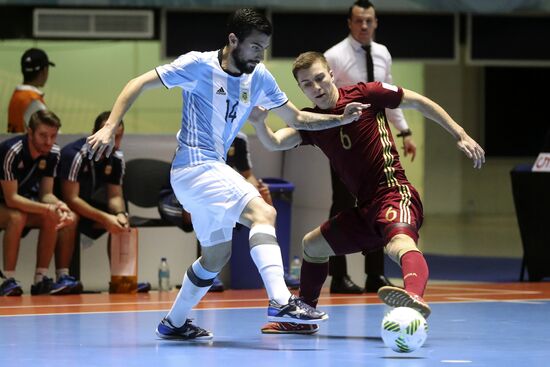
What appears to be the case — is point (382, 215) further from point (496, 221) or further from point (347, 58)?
point (496, 221)

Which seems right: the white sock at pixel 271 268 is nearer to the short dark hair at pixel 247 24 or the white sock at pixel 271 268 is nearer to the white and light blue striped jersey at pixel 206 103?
the white and light blue striped jersey at pixel 206 103

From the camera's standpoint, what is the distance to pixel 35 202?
417 inches

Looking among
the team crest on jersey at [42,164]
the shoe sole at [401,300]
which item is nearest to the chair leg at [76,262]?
the team crest on jersey at [42,164]

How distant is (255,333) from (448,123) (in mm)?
1645

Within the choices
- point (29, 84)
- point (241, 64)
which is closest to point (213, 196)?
point (241, 64)

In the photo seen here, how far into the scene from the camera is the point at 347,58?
10.5m

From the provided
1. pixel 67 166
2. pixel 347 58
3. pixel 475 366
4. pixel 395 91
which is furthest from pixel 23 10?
pixel 475 366

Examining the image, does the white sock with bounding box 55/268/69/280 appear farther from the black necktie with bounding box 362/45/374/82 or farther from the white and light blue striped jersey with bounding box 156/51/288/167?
the white and light blue striped jersey with bounding box 156/51/288/167

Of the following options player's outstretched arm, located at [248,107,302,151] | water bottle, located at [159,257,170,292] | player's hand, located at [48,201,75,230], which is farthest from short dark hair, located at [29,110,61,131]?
player's outstretched arm, located at [248,107,302,151]

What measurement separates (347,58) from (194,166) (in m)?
3.77

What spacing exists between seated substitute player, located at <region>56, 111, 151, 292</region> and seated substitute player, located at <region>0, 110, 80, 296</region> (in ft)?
0.54

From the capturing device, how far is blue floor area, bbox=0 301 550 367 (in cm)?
620

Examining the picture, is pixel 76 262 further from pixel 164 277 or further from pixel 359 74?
pixel 359 74

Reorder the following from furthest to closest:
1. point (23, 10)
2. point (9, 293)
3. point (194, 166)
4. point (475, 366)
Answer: point (23, 10)
point (9, 293)
point (194, 166)
point (475, 366)
